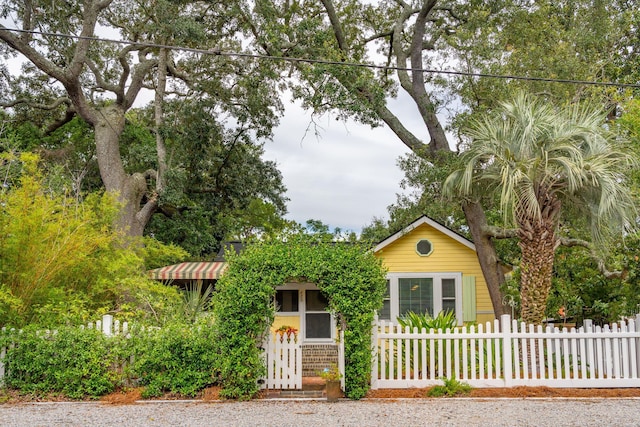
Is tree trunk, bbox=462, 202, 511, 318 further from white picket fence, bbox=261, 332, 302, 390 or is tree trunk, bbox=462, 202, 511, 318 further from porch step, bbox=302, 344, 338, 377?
white picket fence, bbox=261, 332, 302, 390

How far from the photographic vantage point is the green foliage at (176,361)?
8.62 metres

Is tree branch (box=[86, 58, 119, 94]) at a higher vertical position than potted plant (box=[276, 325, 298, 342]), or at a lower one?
higher

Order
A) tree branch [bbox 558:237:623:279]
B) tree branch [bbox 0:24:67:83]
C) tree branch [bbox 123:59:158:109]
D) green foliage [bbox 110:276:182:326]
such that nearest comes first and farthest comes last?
green foliage [bbox 110:276:182:326] < tree branch [bbox 558:237:623:279] < tree branch [bbox 0:24:67:83] < tree branch [bbox 123:59:158:109]

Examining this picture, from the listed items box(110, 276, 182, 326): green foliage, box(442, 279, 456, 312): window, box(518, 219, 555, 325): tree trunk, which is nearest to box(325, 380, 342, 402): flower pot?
box(110, 276, 182, 326): green foliage

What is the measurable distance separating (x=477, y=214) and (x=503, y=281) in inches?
74.2

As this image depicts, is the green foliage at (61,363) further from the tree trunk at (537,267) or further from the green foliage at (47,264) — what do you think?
the tree trunk at (537,267)

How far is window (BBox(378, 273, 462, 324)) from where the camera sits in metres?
14.7

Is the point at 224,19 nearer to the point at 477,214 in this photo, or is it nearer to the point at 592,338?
the point at 477,214

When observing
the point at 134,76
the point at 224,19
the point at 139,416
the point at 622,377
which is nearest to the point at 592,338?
the point at 622,377

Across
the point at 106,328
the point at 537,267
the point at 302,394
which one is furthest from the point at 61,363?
the point at 537,267

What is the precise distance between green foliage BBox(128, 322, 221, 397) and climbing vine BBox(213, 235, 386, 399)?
0.87 feet

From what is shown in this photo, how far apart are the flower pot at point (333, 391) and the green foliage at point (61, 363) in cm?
333

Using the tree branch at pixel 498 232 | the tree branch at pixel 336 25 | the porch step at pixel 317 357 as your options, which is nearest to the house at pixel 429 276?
the tree branch at pixel 498 232

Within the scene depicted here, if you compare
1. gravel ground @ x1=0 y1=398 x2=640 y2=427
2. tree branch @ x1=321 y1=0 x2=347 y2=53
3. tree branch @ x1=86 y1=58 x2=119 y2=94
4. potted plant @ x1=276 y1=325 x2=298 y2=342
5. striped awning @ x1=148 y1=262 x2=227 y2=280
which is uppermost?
tree branch @ x1=321 y1=0 x2=347 y2=53
